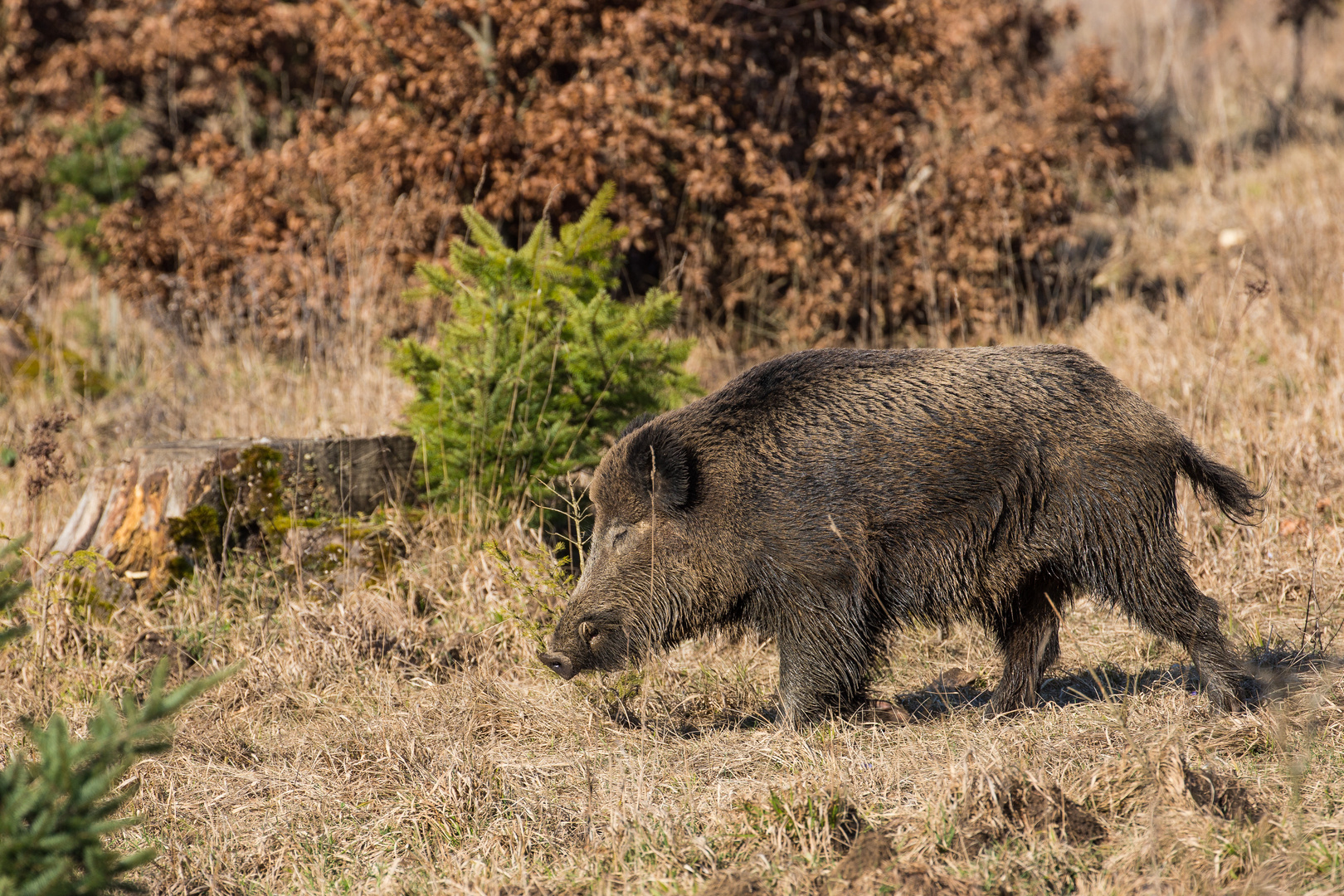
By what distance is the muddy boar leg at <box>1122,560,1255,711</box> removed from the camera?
3857 mm

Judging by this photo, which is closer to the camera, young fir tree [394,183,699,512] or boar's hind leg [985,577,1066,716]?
boar's hind leg [985,577,1066,716]

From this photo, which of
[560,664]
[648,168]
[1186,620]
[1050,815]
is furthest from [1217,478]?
[648,168]

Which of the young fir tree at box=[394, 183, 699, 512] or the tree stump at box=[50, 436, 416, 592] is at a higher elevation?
the young fir tree at box=[394, 183, 699, 512]

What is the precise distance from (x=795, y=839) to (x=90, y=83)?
38.0 ft

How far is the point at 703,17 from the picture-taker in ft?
26.9

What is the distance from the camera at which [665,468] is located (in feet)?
13.1

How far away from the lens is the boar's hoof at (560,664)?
406 centimetres

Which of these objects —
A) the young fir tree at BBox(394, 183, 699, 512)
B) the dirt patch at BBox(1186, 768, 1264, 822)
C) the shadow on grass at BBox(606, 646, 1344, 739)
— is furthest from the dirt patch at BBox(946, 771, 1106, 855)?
the young fir tree at BBox(394, 183, 699, 512)

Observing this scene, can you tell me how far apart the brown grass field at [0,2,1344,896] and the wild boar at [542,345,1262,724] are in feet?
1.03

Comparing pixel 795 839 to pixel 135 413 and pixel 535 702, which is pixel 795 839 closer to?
Answer: pixel 535 702

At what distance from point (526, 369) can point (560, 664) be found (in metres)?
1.77

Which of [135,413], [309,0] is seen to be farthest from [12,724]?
[309,0]

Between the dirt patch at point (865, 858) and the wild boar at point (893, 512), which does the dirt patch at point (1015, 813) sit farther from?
the wild boar at point (893, 512)

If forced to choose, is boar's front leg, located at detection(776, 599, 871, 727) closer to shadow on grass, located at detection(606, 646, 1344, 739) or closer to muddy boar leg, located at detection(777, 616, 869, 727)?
muddy boar leg, located at detection(777, 616, 869, 727)
